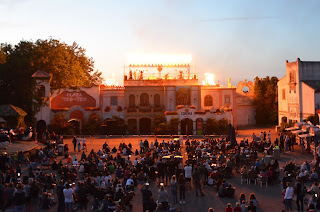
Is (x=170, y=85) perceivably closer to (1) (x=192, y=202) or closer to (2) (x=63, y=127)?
(2) (x=63, y=127)

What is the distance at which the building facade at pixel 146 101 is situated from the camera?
47844 mm

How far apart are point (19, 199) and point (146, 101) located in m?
40.7

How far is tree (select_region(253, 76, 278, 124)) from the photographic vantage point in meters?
61.5

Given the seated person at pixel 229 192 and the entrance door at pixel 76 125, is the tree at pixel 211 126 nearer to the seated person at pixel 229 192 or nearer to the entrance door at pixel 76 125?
the entrance door at pixel 76 125

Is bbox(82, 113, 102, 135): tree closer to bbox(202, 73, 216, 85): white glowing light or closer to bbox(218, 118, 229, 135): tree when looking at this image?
bbox(218, 118, 229, 135): tree

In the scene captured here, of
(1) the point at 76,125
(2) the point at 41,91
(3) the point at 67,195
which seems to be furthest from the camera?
(1) the point at 76,125

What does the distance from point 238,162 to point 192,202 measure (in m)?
8.15

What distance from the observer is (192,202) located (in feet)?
56.1

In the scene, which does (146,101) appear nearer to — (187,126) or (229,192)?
(187,126)

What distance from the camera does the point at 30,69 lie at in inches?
1854

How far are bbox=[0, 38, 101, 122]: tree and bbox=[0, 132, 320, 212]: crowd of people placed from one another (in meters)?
20.0

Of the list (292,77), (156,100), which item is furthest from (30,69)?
(292,77)

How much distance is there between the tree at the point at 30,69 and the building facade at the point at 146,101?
191 cm

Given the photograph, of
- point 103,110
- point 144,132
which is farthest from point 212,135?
point 103,110
